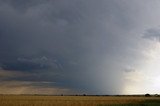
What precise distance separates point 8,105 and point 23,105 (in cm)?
223

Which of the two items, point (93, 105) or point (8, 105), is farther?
point (93, 105)

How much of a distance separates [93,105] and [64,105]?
480 cm

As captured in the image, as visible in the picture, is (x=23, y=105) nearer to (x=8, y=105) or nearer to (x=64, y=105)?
(x=8, y=105)

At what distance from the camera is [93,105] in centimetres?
5550

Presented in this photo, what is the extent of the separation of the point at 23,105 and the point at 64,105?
646cm

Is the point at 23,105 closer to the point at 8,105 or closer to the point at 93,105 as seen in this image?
the point at 8,105

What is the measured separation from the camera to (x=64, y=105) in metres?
54.2

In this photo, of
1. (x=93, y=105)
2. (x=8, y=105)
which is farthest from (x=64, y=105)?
(x=8, y=105)

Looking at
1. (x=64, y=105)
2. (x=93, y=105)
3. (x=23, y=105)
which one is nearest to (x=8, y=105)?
(x=23, y=105)

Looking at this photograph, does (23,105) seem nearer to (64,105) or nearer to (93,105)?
(64,105)

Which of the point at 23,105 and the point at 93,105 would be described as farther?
the point at 93,105

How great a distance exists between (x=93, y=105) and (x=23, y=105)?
443 inches

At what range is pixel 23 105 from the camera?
52.1 m
